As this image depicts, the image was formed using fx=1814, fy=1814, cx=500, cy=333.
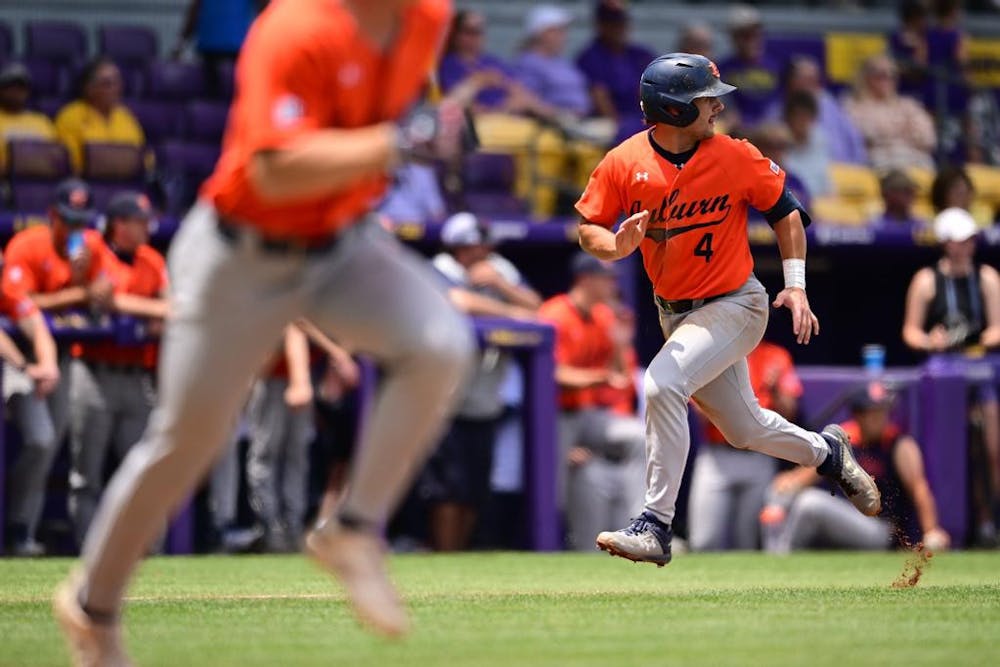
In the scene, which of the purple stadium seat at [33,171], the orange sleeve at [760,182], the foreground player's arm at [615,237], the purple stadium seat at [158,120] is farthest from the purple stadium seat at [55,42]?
the orange sleeve at [760,182]

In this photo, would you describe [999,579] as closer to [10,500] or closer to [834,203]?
[10,500]

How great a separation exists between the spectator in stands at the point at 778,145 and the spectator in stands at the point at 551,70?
1.57 m

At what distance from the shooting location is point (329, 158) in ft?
14.2

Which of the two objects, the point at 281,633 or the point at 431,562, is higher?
the point at 281,633

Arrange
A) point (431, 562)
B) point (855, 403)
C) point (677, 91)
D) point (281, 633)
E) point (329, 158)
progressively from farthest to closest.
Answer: point (855, 403) → point (431, 562) → point (677, 91) → point (281, 633) → point (329, 158)

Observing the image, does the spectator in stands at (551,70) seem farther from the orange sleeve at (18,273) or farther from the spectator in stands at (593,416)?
the orange sleeve at (18,273)

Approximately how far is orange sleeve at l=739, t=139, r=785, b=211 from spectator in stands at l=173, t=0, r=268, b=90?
7.05 metres

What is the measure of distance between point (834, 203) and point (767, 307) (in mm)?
7705

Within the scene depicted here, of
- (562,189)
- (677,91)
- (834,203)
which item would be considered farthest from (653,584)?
(834,203)

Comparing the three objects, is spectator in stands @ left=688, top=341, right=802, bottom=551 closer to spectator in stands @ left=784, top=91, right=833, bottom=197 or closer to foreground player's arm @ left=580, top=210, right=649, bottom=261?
spectator in stands @ left=784, top=91, right=833, bottom=197

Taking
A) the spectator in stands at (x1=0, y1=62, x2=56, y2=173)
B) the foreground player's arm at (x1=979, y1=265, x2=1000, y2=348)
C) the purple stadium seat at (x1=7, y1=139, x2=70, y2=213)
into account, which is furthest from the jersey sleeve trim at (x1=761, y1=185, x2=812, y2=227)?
the spectator in stands at (x1=0, y1=62, x2=56, y2=173)

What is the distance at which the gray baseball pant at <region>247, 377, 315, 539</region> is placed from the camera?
1113 centimetres

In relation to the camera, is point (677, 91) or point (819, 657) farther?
point (677, 91)

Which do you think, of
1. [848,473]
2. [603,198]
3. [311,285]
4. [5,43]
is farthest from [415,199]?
[311,285]
